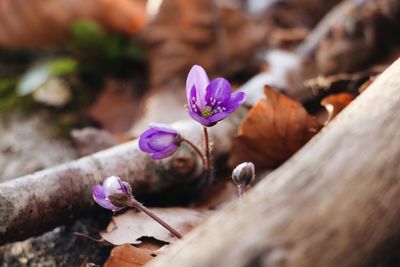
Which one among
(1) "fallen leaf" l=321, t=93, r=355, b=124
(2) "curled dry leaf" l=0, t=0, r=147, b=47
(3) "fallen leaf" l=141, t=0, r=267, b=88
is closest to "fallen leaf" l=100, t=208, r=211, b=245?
(1) "fallen leaf" l=321, t=93, r=355, b=124

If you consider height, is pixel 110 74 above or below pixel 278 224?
above

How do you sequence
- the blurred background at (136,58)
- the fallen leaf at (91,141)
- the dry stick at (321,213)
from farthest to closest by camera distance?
the blurred background at (136,58)
the fallen leaf at (91,141)
the dry stick at (321,213)

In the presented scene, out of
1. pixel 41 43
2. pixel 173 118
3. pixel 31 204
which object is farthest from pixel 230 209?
pixel 41 43

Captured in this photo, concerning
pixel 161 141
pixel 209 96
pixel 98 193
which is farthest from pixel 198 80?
pixel 98 193

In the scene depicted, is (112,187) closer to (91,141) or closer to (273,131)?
(273,131)

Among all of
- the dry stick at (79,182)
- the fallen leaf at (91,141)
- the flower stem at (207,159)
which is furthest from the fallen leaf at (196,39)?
the flower stem at (207,159)

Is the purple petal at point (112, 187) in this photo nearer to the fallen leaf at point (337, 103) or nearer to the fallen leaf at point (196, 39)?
the fallen leaf at point (337, 103)

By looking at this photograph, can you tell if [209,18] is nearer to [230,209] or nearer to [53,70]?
[53,70]
